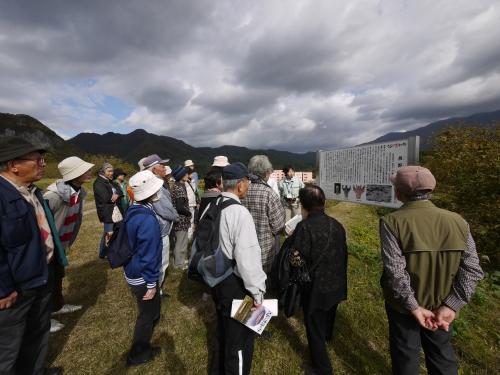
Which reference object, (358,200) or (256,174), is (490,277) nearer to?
(358,200)

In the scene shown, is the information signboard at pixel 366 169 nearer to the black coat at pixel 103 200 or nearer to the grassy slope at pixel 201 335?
the grassy slope at pixel 201 335

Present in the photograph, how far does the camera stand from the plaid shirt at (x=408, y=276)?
186 cm

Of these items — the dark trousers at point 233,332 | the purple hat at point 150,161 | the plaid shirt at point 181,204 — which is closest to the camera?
the dark trousers at point 233,332

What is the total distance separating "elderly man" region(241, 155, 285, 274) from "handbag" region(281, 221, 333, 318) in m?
0.66

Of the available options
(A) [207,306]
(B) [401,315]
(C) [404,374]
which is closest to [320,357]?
(C) [404,374]

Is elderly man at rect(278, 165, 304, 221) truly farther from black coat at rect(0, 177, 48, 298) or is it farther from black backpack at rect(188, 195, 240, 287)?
black coat at rect(0, 177, 48, 298)

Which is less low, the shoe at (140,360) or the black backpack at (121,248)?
the black backpack at (121,248)

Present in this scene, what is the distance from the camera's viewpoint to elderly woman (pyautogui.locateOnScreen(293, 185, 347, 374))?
2586 millimetres

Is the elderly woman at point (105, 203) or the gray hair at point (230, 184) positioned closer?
the gray hair at point (230, 184)

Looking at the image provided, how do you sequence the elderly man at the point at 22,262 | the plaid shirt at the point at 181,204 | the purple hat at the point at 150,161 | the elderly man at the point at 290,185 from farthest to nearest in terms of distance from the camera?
the elderly man at the point at 290,185 < the plaid shirt at the point at 181,204 < the purple hat at the point at 150,161 < the elderly man at the point at 22,262

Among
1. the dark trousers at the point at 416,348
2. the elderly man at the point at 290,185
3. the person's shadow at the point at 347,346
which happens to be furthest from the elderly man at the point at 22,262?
the elderly man at the point at 290,185

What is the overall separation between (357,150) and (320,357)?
347 centimetres

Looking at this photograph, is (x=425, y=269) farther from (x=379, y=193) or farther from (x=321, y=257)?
(x=379, y=193)

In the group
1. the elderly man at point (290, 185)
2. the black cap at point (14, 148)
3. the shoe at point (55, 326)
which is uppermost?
the black cap at point (14, 148)
